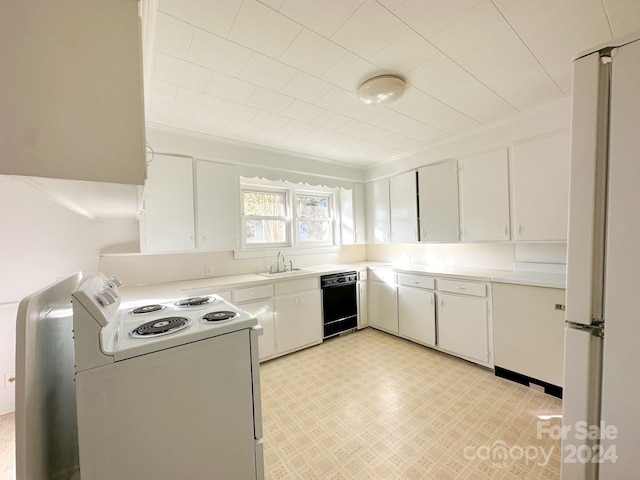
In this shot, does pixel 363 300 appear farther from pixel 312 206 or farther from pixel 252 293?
pixel 252 293

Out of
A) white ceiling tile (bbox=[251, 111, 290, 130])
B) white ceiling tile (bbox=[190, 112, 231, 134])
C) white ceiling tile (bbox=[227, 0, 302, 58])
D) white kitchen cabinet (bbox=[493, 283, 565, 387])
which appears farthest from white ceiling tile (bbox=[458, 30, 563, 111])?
white ceiling tile (bbox=[190, 112, 231, 134])

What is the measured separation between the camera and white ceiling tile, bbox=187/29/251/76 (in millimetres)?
1450

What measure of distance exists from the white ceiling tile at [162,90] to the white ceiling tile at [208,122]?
293 millimetres

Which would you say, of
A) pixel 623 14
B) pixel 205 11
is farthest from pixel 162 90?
pixel 623 14

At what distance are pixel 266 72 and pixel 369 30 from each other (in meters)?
0.73

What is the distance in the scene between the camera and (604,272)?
723mm

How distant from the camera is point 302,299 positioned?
10.4ft

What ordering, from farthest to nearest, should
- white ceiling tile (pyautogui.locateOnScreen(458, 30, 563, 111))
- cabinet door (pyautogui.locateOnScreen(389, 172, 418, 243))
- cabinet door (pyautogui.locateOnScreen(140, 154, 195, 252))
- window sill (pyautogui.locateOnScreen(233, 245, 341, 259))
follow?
cabinet door (pyautogui.locateOnScreen(389, 172, 418, 243))
window sill (pyautogui.locateOnScreen(233, 245, 341, 259))
cabinet door (pyautogui.locateOnScreen(140, 154, 195, 252))
white ceiling tile (pyautogui.locateOnScreen(458, 30, 563, 111))

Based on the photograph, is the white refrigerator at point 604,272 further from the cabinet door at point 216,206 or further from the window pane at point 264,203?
the window pane at point 264,203

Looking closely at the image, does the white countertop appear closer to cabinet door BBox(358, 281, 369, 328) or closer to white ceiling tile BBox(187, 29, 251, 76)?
cabinet door BBox(358, 281, 369, 328)

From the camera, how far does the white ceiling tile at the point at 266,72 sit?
1.64 metres

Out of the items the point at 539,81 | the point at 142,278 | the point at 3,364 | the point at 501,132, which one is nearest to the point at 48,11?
the point at 142,278

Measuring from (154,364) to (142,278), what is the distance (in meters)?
2.06

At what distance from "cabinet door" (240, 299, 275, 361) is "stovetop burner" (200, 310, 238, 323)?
143 cm
